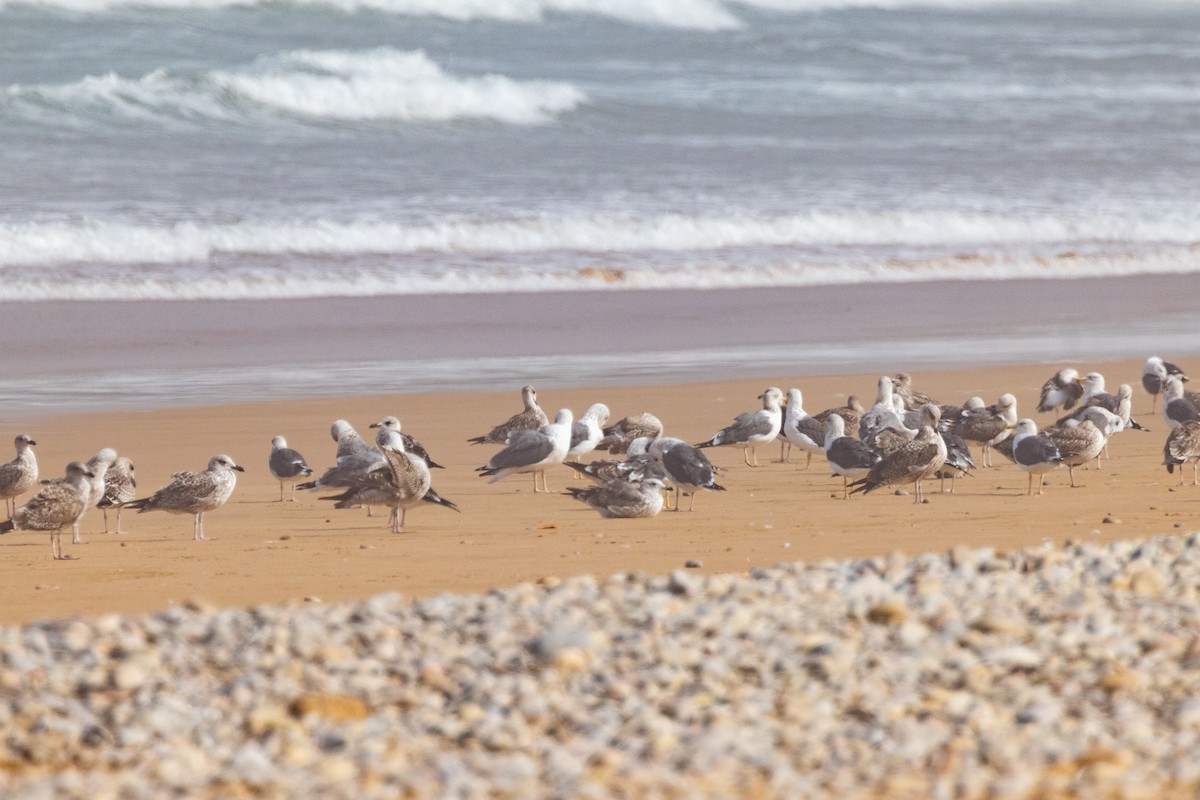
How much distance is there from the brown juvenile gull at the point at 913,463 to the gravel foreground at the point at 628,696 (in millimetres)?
3850

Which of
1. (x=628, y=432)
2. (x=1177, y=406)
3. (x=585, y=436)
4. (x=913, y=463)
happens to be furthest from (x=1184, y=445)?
(x=585, y=436)

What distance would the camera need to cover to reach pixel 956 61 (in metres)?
44.6

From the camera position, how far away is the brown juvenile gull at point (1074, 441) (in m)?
11.0

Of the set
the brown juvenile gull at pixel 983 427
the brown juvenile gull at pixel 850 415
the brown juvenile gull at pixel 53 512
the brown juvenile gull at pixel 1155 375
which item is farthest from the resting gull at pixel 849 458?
the brown juvenile gull at pixel 53 512

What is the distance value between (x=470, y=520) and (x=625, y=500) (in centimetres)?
91

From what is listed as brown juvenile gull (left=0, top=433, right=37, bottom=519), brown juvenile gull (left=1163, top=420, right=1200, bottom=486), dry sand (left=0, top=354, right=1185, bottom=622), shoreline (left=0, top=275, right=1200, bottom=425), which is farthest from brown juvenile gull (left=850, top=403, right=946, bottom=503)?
brown juvenile gull (left=0, top=433, right=37, bottom=519)

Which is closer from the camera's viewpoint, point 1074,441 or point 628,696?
point 628,696

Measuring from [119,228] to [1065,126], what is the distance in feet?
69.5

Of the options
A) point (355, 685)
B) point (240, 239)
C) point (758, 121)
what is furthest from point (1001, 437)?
point (758, 121)

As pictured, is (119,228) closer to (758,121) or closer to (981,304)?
(981,304)

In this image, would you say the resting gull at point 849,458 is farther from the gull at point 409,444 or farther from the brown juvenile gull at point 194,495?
the brown juvenile gull at point 194,495

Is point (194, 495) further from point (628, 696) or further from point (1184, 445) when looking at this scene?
point (1184, 445)

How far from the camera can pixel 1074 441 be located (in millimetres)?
11125

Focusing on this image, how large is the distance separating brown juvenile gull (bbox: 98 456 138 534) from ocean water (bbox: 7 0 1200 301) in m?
8.81
